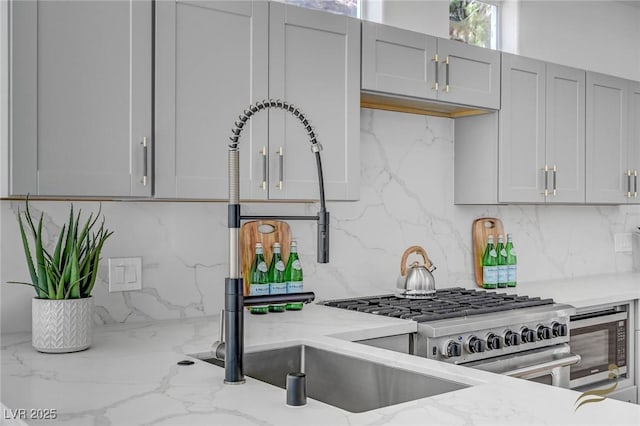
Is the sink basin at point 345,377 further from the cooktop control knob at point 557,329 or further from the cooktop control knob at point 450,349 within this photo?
the cooktop control knob at point 557,329

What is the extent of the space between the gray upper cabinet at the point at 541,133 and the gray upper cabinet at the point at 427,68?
16 centimetres

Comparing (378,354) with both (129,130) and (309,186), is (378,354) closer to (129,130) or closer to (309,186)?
(309,186)

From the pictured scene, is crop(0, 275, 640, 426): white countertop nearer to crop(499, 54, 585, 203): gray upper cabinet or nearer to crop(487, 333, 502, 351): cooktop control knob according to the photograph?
crop(487, 333, 502, 351): cooktop control knob

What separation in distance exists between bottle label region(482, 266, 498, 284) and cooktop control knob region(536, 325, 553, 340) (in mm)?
774

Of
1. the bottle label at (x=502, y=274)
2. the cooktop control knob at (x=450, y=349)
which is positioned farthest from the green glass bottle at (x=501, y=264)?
the cooktop control knob at (x=450, y=349)

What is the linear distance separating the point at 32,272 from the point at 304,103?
1154mm

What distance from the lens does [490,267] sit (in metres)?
3.64

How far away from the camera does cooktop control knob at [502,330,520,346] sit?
2709mm

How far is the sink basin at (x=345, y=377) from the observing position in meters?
1.81

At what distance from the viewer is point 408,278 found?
3.09 m

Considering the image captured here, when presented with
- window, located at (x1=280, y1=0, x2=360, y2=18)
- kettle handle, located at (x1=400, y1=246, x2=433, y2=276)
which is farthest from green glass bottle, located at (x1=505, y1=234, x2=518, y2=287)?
window, located at (x1=280, y1=0, x2=360, y2=18)

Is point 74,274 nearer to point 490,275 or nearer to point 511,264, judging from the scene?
point 490,275

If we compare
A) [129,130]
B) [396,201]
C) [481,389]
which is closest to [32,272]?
[129,130]

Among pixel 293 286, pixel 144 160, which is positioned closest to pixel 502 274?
pixel 293 286
